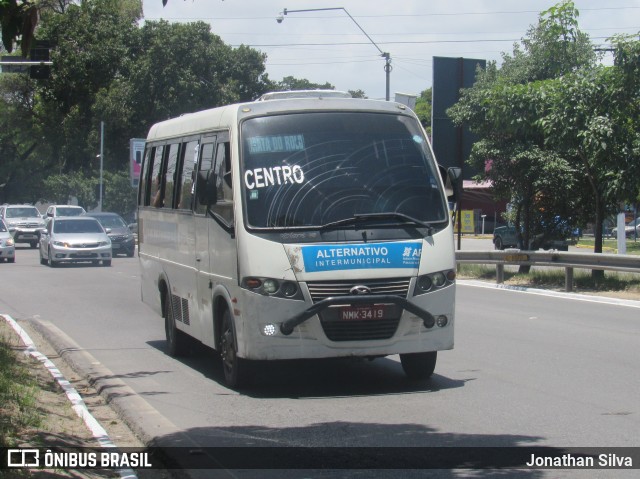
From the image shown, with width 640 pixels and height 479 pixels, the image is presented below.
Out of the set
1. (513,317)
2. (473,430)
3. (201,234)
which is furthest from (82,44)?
(473,430)

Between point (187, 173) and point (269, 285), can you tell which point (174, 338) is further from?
point (269, 285)

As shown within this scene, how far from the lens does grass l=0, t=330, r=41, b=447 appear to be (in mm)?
7625

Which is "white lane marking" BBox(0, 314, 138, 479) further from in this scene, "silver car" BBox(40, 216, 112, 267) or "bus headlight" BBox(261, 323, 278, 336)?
"silver car" BBox(40, 216, 112, 267)

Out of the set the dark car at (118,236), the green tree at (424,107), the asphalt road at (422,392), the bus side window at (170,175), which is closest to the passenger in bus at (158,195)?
the bus side window at (170,175)

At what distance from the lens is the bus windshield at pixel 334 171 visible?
9.43 m

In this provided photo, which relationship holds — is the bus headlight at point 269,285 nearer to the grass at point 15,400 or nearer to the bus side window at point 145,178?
the grass at point 15,400

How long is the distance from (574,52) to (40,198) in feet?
212

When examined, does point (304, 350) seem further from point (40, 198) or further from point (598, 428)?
point (40, 198)

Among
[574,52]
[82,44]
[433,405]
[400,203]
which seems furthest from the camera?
[82,44]

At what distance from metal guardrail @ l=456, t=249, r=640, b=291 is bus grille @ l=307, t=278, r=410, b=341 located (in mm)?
10831

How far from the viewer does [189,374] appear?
1126 cm

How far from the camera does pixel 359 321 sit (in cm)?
923

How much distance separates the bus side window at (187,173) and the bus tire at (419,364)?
3.16 metres

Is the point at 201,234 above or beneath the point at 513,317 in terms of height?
above
